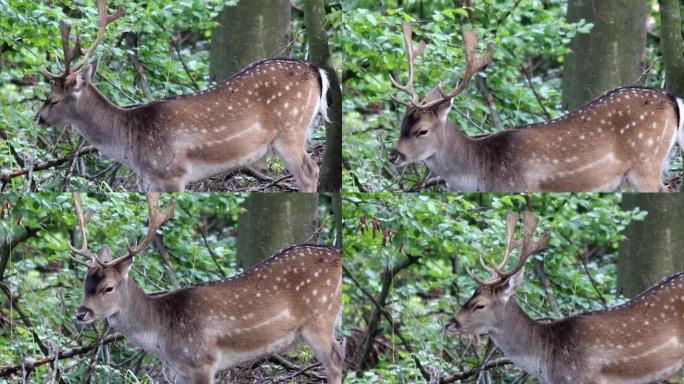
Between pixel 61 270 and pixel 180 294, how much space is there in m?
1.13

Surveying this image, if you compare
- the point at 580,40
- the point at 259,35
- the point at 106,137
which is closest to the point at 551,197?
the point at 580,40

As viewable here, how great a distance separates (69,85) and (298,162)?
3.94 ft

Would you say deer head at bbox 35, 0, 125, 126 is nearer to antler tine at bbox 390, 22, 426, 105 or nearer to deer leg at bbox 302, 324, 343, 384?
antler tine at bbox 390, 22, 426, 105

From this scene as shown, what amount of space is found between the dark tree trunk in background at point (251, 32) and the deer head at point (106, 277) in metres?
0.85

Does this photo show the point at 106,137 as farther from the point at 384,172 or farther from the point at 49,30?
the point at 384,172

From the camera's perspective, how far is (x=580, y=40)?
25.5 ft

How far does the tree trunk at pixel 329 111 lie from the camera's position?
7859mm

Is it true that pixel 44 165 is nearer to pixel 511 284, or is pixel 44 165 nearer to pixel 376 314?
pixel 376 314

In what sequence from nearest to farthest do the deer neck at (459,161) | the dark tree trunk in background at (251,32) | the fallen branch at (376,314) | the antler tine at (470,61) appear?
1. the antler tine at (470,61)
2. the deer neck at (459,161)
3. the dark tree trunk in background at (251,32)
4. the fallen branch at (376,314)

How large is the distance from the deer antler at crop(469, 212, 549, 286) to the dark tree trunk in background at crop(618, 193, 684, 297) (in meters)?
0.53

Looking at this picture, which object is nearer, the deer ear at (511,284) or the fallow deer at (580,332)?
the fallow deer at (580,332)

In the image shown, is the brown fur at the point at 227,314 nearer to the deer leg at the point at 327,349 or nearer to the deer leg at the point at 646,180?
the deer leg at the point at 327,349

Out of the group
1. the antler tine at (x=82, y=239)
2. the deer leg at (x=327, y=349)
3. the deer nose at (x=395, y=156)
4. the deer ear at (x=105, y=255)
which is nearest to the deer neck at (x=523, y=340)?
the deer leg at (x=327, y=349)

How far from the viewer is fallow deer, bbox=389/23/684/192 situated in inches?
297
